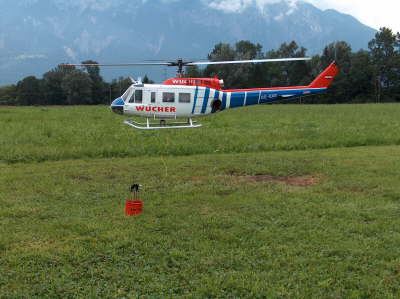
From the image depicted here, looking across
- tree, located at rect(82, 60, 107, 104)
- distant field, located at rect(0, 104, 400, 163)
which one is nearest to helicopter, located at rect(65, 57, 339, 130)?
distant field, located at rect(0, 104, 400, 163)

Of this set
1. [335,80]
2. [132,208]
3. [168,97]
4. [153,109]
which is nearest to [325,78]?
[168,97]

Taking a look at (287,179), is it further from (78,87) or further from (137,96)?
(78,87)

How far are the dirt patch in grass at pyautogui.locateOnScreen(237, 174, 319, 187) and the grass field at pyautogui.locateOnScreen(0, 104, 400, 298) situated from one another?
0.11 ft

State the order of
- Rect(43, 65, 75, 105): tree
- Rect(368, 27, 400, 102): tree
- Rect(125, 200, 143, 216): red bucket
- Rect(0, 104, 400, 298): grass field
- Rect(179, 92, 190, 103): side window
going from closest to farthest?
Rect(0, 104, 400, 298): grass field
Rect(125, 200, 143, 216): red bucket
Rect(179, 92, 190, 103): side window
Rect(43, 65, 75, 105): tree
Rect(368, 27, 400, 102): tree

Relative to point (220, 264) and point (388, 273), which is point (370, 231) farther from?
point (220, 264)

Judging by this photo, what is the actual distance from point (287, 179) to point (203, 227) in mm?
4956

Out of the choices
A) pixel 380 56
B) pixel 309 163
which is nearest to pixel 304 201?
pixel 309 163

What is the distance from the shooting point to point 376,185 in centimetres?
1091

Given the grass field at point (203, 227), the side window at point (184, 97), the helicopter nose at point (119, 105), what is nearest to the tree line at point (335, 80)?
the grass field at point (203, 227)

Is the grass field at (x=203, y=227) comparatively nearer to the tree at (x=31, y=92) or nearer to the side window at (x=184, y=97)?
the side window at (x=184, y=97)

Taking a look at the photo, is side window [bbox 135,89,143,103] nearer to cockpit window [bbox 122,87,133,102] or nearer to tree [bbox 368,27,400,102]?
cockpit window [bbox 122,87,133,102]

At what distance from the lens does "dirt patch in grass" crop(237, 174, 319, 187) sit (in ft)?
37.6

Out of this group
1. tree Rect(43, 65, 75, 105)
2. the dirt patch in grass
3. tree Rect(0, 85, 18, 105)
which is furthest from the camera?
tree Rect(0, 85, 18, 105)

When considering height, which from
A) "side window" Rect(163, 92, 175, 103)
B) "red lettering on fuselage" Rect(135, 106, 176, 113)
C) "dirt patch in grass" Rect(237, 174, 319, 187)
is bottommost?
"dirt patch in grass" Rect(237, 174, 319, 187)
